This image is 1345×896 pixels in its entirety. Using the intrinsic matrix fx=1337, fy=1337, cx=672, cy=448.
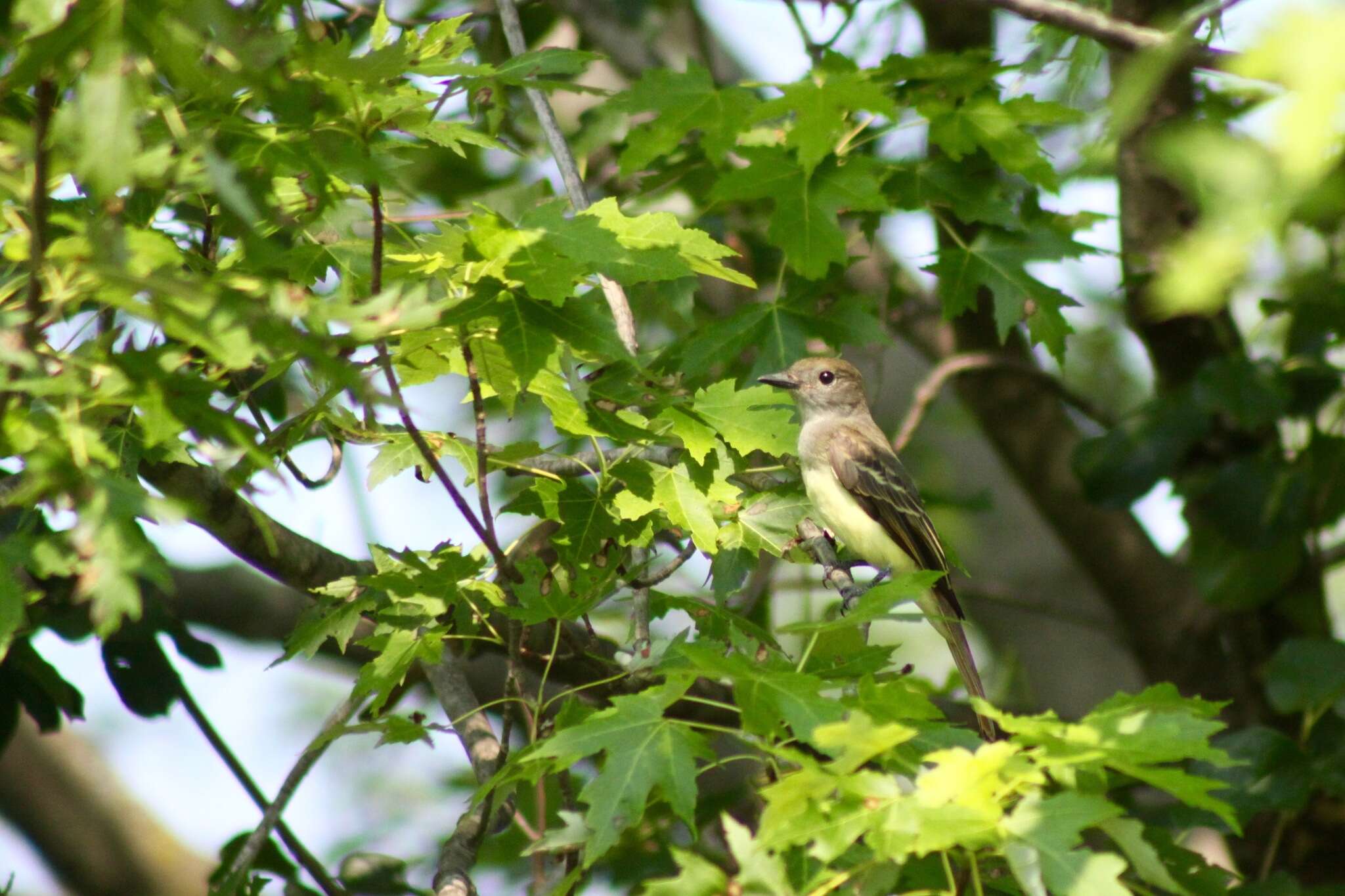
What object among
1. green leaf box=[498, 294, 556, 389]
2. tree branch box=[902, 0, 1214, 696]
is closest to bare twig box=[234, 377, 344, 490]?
green leaf box=[498, 294, 556, 389]

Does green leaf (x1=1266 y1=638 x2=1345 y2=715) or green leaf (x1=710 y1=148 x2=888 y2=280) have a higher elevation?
green leaf (x1=710 y1=148 x2=888 y2=280)

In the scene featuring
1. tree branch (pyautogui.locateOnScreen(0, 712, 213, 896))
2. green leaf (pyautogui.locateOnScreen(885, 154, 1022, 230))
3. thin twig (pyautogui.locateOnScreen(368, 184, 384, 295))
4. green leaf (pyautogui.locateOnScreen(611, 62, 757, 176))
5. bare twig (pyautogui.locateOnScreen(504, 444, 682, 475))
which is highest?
green leaf (pyautogui.locateOnScreen(611, 62, 757, 176))

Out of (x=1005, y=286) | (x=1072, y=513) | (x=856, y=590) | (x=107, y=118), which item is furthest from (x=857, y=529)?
(x=107, y=118)

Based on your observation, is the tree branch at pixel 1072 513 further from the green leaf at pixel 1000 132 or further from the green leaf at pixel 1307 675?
the green leaf at pixel 1000 132

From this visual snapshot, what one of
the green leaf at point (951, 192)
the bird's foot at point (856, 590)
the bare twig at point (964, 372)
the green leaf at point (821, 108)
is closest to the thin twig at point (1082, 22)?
the bird's foot at point (856, 590)

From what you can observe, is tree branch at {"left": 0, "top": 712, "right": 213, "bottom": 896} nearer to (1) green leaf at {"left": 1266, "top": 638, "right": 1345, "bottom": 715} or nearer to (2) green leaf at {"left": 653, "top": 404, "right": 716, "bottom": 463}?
(2) green leaf at {"left": 653, "top": 404, "right": 716, "bottom": 463}

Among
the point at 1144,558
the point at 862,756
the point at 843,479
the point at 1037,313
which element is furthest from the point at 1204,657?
the point at 862,756

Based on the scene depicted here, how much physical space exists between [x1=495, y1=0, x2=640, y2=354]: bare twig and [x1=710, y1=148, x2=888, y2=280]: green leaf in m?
0.57

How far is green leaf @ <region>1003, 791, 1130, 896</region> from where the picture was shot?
9.30 feet

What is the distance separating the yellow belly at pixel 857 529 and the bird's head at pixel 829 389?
0.57 metres

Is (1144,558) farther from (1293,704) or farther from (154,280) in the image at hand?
(154,280)

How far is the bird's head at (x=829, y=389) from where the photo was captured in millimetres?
7180

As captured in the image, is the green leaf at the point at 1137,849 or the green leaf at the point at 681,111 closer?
the green leaf at the point at 1137,849

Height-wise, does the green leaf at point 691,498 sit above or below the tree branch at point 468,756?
above
